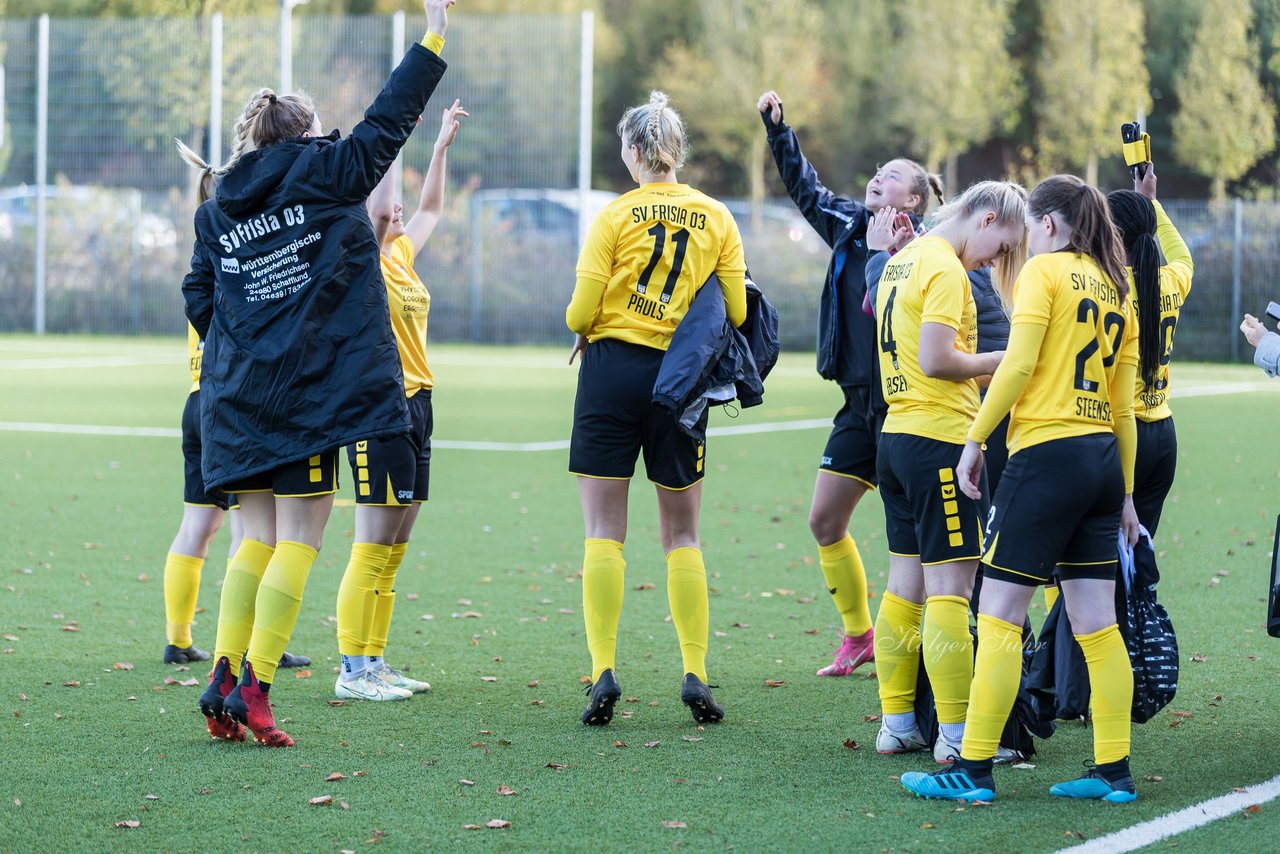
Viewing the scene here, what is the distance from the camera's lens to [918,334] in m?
4.68

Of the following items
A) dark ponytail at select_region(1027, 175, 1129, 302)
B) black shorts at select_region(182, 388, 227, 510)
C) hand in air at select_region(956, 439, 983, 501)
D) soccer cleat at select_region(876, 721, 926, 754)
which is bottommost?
soccer cleat at select_region(876, 721, 926, 754)

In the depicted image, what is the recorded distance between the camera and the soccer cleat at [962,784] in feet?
14.5

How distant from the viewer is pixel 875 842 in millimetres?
4066

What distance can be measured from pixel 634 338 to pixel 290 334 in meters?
1.19

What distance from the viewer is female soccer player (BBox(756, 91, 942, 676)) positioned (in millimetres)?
5758

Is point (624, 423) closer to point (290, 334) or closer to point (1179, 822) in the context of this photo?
point (290, 334)

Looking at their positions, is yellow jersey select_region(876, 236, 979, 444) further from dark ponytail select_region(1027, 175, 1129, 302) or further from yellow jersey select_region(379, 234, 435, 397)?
yellow jersey select_region(379, 234, 435, 397)

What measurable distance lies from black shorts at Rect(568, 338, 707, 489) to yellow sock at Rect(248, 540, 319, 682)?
39.4 inches

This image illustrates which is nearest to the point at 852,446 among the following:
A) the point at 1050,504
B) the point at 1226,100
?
the point at 1050,504

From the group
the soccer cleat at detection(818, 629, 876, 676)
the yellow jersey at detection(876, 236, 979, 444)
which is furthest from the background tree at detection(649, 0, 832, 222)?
the yellow jersey at detection(876, 236, 979, 444)

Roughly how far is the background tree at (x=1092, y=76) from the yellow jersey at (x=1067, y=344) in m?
36.4

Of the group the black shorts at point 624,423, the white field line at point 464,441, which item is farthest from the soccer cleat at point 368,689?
the white field line at point 464,441

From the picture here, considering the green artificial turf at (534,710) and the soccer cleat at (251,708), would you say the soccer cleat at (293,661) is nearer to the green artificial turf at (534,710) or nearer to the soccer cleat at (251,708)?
the green artificial turf at (534,710)

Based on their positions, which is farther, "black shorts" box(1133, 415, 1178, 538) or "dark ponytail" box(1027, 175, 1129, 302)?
"black shorts" box(1133, 415, 1178, 538)
